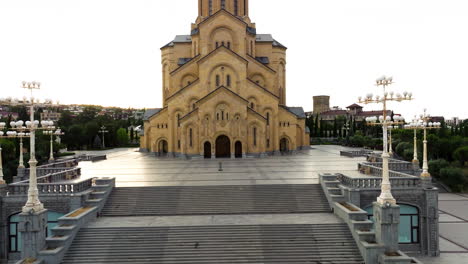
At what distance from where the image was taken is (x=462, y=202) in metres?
33.6

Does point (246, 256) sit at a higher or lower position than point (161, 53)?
lower

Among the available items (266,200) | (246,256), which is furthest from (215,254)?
(266,200)

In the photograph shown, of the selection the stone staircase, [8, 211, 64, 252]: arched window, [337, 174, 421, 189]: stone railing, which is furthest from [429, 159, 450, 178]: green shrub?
[8, 211, 64, 252]: arched window

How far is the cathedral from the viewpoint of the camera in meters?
43.3

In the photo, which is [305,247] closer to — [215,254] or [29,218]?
[215,254]

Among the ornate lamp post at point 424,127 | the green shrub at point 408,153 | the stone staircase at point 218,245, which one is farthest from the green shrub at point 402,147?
the stone staircase at point 218,245

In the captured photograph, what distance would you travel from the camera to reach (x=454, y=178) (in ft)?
127

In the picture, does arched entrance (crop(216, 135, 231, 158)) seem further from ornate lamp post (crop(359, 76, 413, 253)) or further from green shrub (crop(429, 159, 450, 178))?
ornate lamp post (crop(359, 76, 413, 253))

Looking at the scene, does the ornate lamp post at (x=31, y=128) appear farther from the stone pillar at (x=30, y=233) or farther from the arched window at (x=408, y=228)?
the arched window at (x=408, y=228)

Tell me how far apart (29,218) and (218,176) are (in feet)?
48.7

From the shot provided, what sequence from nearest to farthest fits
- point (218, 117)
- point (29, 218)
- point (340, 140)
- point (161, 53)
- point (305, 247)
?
1. point (29, 218)
2. point (305, 247)
3. point (218, 117)
4. point (161, 53)
5. point (340, 140)

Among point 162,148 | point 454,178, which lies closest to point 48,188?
point 162,148

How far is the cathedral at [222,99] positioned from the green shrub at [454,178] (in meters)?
18.3

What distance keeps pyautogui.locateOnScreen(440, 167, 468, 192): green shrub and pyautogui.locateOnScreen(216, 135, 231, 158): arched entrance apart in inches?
969
